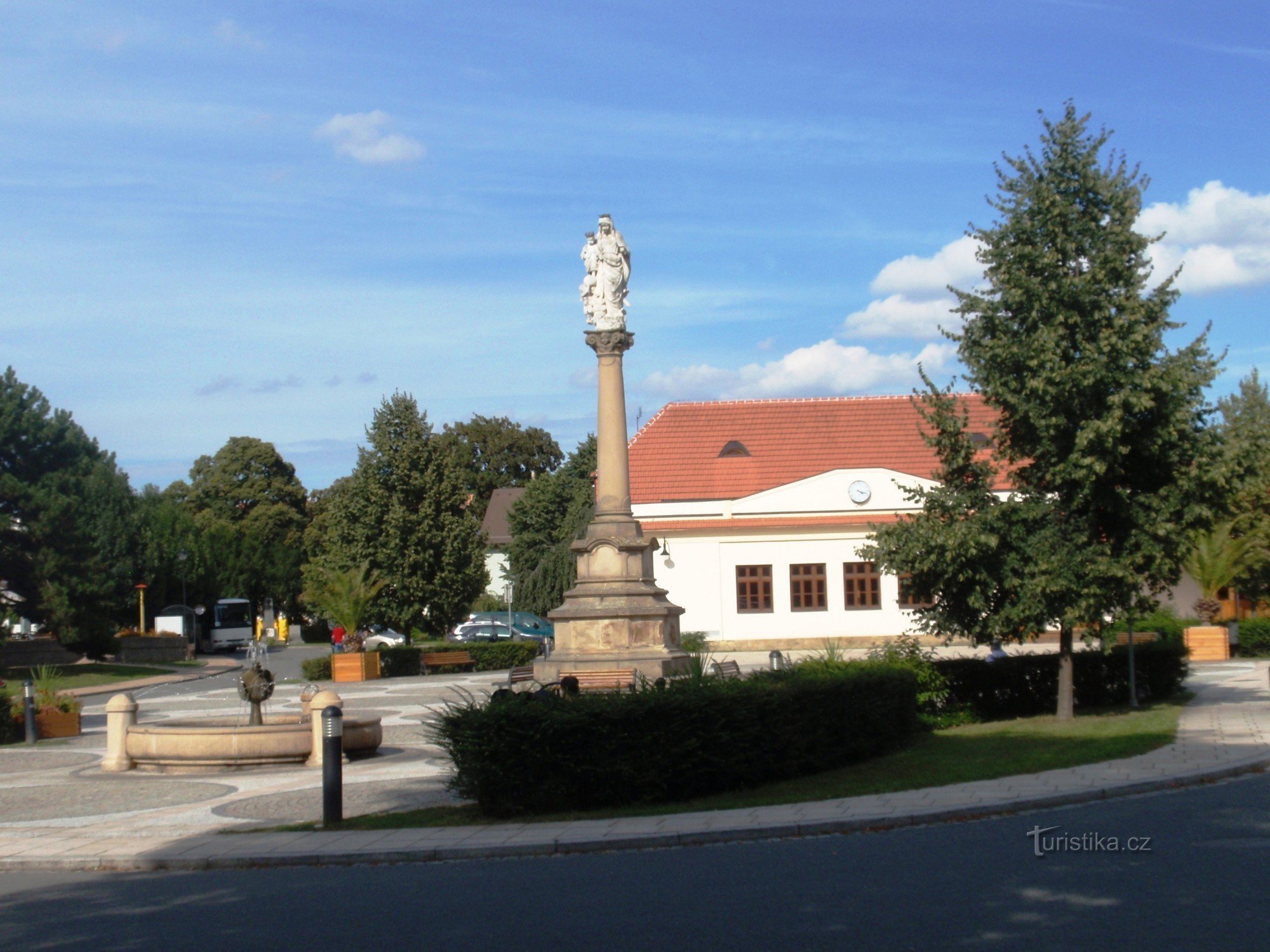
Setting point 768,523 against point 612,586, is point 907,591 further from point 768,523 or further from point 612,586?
point 768,523

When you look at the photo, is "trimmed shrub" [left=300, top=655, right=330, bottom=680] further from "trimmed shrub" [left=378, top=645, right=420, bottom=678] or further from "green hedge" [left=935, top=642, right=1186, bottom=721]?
"green hedge" [left=935, top=642, right=1186, bottom=721]

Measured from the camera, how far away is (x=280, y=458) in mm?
77938

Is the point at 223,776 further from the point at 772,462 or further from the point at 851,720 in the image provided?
the point at 772,462

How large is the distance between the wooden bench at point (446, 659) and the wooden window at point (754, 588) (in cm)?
1040

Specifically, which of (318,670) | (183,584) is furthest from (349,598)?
(183,584)

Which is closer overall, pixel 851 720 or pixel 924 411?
pixel 851 720

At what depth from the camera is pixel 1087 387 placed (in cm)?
1702

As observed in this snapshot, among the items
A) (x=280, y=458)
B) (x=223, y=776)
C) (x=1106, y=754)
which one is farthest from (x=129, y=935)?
(x=280, y=458)

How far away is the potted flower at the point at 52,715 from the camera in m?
21.1

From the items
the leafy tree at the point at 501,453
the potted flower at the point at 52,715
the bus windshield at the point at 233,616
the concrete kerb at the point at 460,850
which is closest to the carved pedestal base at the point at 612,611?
the potted flower at the point at 52,715

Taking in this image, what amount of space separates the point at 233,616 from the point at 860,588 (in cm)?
3415

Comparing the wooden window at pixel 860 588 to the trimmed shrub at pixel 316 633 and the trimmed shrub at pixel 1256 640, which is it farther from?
the trimmed shrub at pixel 316 633

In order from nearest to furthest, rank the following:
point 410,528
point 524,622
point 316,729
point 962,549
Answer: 1. point 316,729
2. point 962,549
3. point 410,528
4. point 524,622

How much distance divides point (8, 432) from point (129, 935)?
144 feet
